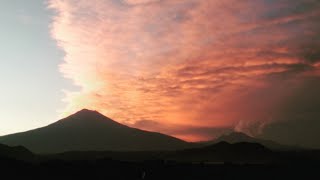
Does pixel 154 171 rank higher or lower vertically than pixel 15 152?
lower

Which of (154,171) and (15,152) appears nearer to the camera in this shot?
(154,171)

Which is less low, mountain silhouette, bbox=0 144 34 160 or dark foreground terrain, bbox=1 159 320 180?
mountain silhouette, bbox=0 144 34 160

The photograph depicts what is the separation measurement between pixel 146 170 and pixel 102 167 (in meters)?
7.02

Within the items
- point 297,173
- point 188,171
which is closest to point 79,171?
point 188,171

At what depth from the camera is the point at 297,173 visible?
79438mm

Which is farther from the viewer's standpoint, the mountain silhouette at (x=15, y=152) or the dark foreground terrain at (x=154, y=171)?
the mountain silhouette at (x=15, y=152)

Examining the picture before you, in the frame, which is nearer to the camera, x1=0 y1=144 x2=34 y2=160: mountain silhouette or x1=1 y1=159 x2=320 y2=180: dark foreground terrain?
x1=1 y1=159 x2=320 y2=180: dark foreground terrain

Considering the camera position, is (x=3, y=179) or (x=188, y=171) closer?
(x=3, y=179)

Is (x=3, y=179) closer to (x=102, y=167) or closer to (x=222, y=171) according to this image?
(x=102, y=167)

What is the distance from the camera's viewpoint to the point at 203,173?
257 feet

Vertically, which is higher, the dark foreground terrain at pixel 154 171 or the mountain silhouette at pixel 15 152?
the mountain silhouette at pixel 15 152

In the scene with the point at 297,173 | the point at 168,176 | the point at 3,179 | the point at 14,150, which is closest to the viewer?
the point at 3,179

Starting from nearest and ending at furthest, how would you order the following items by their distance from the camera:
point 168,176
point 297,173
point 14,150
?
point 168,176, point 297,173, point 14,150

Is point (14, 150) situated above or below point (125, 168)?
above
